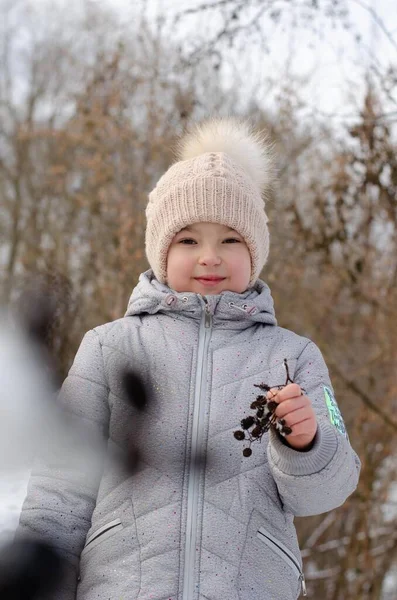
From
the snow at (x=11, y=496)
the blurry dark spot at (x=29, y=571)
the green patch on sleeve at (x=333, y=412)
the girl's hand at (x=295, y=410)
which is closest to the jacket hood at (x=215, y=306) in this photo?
the green patch on sleeve at (x=333, y=412)

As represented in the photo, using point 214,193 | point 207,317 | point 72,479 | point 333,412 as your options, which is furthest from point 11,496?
point 333,412

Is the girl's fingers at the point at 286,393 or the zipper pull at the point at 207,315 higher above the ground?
the zipper pull at the point at 207,315

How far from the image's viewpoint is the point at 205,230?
217 cm

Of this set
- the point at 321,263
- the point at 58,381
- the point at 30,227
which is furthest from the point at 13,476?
the point at 30,227

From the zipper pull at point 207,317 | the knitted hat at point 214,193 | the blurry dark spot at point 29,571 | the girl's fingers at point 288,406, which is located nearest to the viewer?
the girl's fingers at point 288,406

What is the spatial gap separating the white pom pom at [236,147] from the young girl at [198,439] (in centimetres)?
18

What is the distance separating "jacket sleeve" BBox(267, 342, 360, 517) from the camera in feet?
5.63

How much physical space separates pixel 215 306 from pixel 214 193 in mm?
318

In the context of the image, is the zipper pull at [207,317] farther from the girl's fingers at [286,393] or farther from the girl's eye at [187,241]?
the girl's fingers at [286,393]

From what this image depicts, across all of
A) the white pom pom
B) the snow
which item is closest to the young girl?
the white pom pom

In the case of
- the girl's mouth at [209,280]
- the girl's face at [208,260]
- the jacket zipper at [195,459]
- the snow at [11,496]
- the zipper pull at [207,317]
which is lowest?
the snow at [11,496]

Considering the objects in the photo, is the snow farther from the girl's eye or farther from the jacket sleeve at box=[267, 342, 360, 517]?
the jacket sleeve at box=[267, 342, 360, 517]

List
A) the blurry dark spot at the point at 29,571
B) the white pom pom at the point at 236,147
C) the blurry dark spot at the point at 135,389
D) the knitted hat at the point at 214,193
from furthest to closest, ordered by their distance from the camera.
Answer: the white pom pom at the point at 236,147 → the knitted hat at the point at 214,193 → the blurry dark spot at the point at 135,389 → the blurry dark spot at the point at 29,571

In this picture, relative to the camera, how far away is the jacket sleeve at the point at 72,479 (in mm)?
1817
